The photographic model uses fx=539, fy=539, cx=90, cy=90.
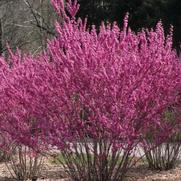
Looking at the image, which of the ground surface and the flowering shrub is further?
the ground surface

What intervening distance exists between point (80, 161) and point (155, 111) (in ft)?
3.54

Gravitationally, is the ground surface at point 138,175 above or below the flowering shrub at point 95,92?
below

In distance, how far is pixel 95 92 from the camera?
535 centimetres

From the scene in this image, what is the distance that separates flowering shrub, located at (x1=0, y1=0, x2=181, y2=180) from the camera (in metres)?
5.32

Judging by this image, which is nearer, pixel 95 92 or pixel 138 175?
pixel 95 92

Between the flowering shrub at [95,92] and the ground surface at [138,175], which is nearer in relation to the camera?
the flowering shrub at [95,92]

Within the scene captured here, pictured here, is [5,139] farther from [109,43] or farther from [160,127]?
[109,43]

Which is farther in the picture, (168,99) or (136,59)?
(168,99)

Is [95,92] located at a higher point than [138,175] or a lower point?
higher

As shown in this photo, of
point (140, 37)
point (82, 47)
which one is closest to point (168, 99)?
point (140, 37)

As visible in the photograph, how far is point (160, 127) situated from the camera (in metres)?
6.41

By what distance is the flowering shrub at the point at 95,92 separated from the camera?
532cm

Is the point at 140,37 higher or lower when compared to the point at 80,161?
higher

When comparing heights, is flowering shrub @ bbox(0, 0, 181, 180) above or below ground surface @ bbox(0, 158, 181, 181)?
above
